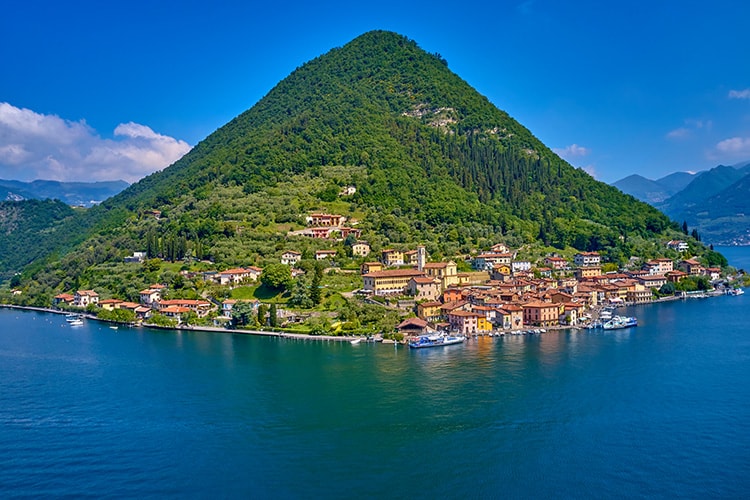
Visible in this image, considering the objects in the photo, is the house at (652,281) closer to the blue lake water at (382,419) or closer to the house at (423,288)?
the blue lake water at (382,419)

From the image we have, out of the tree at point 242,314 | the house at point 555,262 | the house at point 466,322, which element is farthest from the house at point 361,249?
the house at point 555,262

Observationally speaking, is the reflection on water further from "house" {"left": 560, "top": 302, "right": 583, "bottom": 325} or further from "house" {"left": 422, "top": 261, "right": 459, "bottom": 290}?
"house" {"left": 422, "top": 261, "right": 459, "bottom": 290}

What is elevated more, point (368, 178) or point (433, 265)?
point (368, 178)

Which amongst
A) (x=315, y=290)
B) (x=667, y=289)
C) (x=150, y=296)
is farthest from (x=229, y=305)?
(x=667, y=289)

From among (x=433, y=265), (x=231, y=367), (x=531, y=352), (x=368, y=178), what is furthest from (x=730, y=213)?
(x=231, y=367)

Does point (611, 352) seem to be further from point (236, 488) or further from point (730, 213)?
point (730, 213)
